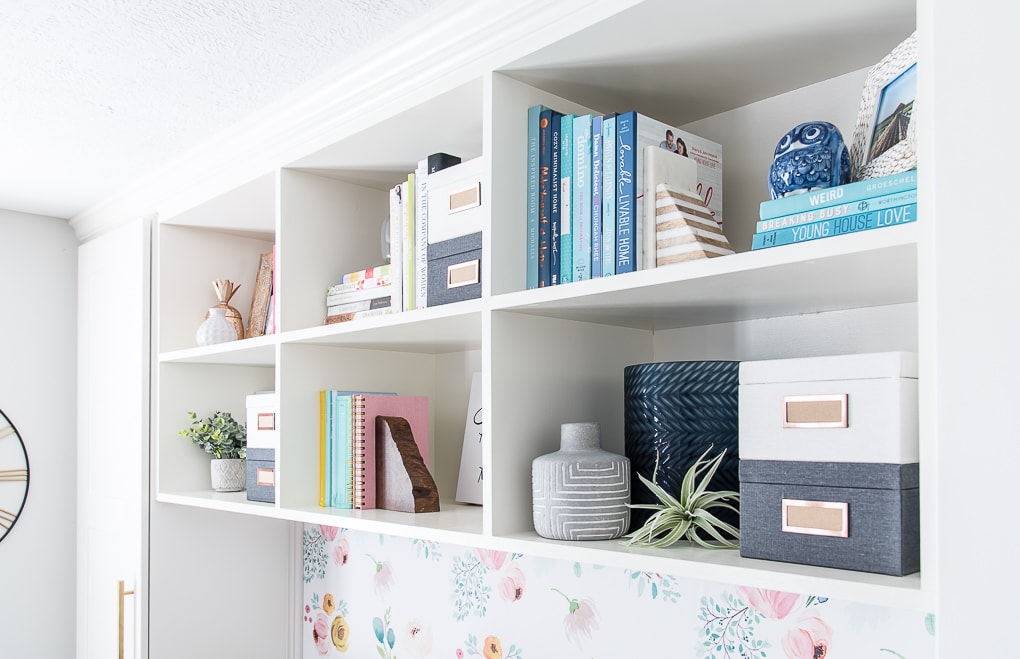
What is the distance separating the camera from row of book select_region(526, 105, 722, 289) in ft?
4.32

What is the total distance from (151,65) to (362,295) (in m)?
0.62

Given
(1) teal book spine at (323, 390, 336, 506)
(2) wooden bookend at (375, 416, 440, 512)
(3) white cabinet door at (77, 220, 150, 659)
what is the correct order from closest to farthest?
1. (2) wooden bookend at (375, 416, 440, 512)
2. (1) teal book spine at (323, 390, 336, 506)
3. (3) white cabinet door at (77, 220, 150, 659)

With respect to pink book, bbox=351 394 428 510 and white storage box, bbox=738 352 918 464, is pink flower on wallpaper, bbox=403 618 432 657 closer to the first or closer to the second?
pink book, bbox=351 394 428 510

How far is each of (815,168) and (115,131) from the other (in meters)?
1.71

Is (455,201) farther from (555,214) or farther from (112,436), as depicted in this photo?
(112,436)

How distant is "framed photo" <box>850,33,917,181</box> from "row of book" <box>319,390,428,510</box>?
1.08 metres

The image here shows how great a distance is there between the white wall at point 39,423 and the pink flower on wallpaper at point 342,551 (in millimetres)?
1021

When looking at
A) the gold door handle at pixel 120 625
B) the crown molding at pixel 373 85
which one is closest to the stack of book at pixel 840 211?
the crown molding at pixel 373 85

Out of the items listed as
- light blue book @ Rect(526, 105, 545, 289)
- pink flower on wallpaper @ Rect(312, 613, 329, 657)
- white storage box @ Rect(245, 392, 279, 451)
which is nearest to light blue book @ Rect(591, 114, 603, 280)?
light blue book @ Rect(526, 105, 545, 289)

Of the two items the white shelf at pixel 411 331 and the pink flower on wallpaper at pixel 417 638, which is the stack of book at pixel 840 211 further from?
the pink flower on wallpaper at pixel 417 638

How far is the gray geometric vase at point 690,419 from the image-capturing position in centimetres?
134

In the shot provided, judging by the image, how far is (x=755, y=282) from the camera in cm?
114

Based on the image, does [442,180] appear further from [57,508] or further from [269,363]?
[57,508]

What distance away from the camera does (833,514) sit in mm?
1020
